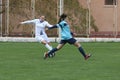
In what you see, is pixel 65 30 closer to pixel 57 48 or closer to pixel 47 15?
pixel 57 48

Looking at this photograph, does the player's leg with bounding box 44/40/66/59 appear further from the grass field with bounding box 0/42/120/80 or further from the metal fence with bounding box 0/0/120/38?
the metal fence with bounding box 0/0/120/38

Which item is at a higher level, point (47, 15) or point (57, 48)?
point (47, 15)

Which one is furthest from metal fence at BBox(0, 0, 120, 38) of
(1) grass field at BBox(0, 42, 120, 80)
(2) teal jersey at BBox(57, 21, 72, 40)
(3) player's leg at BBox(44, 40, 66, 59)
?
(1) grass field at BBox(0, 42, 120, 80)

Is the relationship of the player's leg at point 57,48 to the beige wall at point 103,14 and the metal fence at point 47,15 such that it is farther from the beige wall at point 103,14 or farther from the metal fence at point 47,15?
the beige wall at point 103,14

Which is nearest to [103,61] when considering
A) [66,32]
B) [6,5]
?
[66,32]

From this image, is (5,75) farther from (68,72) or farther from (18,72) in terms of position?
(68,72)

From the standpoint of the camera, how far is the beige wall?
42.3 metres

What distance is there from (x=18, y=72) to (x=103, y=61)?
4.83 metres

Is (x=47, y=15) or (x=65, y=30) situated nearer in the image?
(x=65, y=30)

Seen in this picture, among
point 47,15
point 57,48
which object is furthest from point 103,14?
point 57,48

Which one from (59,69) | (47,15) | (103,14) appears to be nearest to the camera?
(59,69)

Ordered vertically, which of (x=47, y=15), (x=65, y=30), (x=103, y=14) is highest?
(x=103, y=14)

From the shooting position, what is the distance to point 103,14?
4378cm

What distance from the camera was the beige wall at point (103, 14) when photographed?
4228cm
